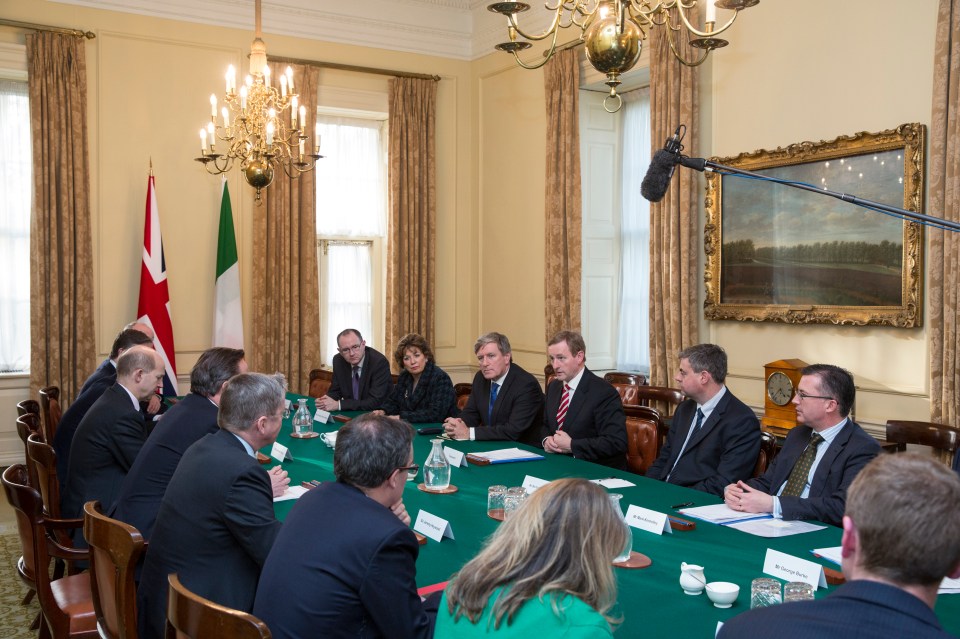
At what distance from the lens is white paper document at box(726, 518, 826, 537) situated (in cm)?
311

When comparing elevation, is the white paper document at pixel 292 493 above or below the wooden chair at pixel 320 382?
below

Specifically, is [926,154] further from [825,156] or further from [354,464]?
[354,464]

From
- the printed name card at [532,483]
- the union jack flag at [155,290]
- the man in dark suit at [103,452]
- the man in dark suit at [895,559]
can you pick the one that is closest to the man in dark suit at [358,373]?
the union jack flag at [155,290]

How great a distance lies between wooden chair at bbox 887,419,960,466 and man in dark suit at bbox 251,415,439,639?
A: 10.8 ft

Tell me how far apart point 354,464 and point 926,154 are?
14.7 feet

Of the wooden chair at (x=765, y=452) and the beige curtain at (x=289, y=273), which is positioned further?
the beige curtain at (x=289, y=273)

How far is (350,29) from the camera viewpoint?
916 centimetres

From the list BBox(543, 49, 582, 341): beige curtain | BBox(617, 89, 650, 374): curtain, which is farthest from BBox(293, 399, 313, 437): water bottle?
BBox(617, 89, 650, 374): curtain

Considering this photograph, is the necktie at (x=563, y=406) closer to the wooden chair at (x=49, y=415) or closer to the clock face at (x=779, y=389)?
the clock face at (x=779, y=389)

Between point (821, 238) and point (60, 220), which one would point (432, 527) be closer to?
point (821, 238)

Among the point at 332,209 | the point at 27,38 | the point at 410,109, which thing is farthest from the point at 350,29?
the point at 27,38

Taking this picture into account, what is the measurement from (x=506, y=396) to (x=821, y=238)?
94.8 inches

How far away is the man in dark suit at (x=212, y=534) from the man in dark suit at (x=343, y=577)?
1.65 ft

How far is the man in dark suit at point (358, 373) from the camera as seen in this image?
6867 millimetres
